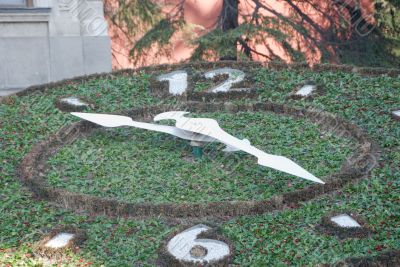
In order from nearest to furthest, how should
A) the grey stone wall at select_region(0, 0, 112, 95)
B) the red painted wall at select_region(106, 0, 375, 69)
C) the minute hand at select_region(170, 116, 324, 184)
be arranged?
the minute hand at select_region(170, 116, 324, 184) < the grey stone wall at select_region(0, 0, 112, 95) < the red painted wall at select_region(106, 0, 375, 69)

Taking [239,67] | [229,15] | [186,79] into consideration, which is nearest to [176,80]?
[186,79]

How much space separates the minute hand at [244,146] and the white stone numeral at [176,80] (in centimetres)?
167

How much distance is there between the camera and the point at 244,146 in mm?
5383

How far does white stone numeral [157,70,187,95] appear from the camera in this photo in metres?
7.65

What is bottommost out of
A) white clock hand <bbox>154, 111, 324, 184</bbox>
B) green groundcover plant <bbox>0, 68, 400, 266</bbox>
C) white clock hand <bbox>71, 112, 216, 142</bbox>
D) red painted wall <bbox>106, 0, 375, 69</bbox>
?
red painted wall <bbox>106, 0, 375, 69</bbox>

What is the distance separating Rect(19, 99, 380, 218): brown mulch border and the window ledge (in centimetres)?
362

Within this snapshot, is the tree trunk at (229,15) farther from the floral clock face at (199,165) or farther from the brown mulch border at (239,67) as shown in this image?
the floral clock face at (199,165)

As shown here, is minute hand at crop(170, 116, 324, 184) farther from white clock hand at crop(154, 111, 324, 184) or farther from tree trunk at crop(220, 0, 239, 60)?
tree trunk at crop(220, 0, 239, 60)

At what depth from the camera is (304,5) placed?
14.9m

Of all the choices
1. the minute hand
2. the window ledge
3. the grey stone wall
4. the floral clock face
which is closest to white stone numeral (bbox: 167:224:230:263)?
the floral clock face

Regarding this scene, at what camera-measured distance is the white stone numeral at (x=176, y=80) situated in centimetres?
765

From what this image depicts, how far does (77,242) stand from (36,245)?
0.27 meters

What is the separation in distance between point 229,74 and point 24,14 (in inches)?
139

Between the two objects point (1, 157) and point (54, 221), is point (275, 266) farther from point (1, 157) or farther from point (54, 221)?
point (1, 157)
